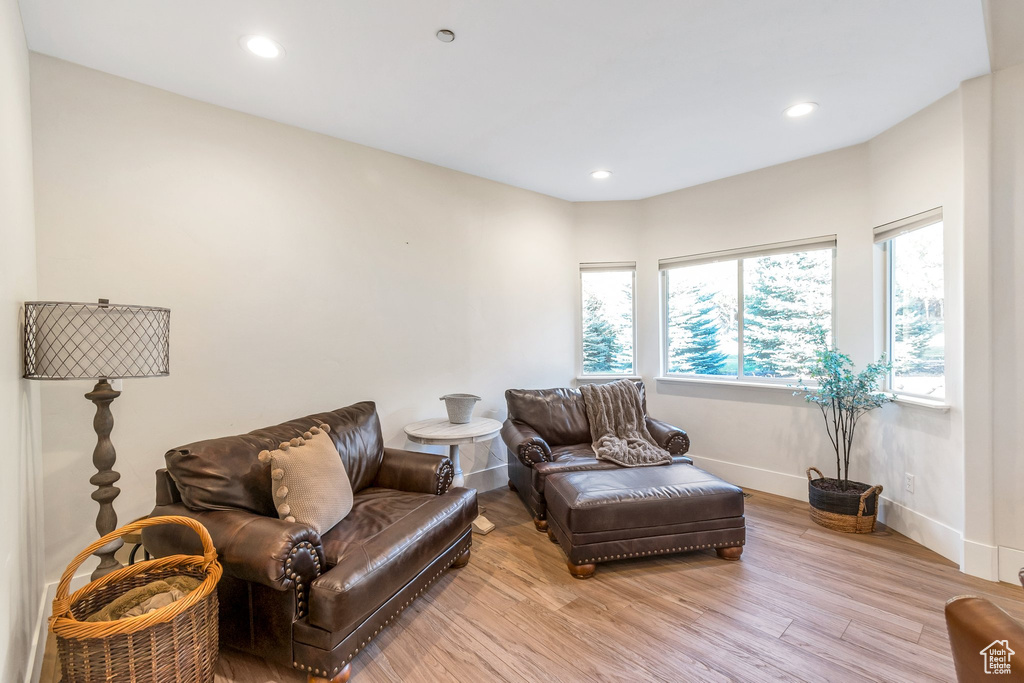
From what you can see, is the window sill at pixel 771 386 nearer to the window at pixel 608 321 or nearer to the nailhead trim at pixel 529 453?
the window at pixel 608 321

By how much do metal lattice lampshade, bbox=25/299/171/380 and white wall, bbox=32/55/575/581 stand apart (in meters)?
0.63

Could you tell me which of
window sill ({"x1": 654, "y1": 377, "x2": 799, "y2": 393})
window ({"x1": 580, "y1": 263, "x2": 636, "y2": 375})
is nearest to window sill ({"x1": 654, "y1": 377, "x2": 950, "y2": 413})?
window sill ({"x1": 654, "y1": 377, "x2": 799, "y2": 393})

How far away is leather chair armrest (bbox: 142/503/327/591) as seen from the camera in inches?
63.2

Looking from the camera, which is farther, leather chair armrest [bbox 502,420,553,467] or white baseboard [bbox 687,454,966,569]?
leather chair armrest [bbox 502,420,553,467]

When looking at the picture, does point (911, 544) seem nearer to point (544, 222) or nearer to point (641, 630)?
point (641, 630)

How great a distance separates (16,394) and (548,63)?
2.59 m

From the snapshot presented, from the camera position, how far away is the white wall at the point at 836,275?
263 centimetres

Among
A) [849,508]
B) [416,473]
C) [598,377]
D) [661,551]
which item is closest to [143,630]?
[416,473]

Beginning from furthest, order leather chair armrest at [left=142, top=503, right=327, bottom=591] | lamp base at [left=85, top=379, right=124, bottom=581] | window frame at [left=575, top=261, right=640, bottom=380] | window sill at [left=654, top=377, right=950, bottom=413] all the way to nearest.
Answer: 1. window frame at [left=575, top=261, right=640, bottom=380]
2. window sill at [left=654, top=377, right=950, bottom=413]
3. lamp base at [left=85, top=379, right=124, bottom=581]
4. leather chair armrest at [left=142, top=503, right=327, bottom=591]

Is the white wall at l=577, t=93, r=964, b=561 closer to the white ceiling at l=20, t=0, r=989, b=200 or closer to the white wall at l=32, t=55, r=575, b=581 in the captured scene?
the white ceiling at l=20, t=0, r=989, b=200

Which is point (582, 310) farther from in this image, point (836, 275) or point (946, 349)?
point (946, 349)

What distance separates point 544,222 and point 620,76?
77.6 inches

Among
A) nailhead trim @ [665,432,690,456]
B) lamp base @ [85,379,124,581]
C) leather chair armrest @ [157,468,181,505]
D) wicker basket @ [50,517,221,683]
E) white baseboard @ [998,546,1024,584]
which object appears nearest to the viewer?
wicker basket @ [50,517,221,683]

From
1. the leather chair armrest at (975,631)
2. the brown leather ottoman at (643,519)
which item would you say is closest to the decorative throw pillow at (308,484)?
the brown leather ottoman at (643,519)
